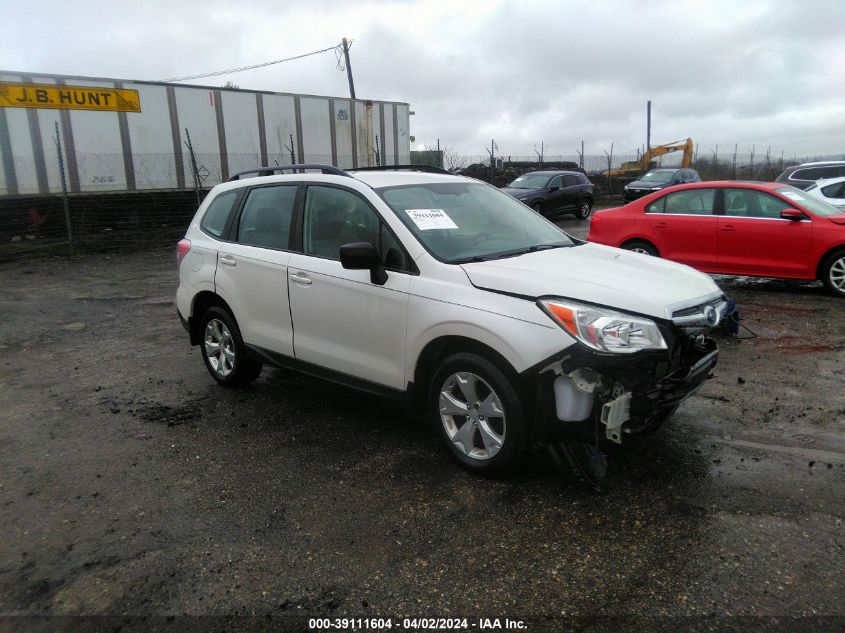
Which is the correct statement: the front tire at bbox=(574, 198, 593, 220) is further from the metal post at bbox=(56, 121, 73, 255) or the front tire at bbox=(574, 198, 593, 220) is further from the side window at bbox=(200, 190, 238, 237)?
the side window at bbox=(200, 190, 238, 237)

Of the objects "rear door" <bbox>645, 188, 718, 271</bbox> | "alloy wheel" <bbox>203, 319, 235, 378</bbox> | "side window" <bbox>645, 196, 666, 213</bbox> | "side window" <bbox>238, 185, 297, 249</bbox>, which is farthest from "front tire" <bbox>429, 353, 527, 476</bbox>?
"side window" <bbox>645, 196, 666, 213</bbox>

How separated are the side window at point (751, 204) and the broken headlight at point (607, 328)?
21.0 feet

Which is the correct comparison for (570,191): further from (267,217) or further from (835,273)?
(267,217)

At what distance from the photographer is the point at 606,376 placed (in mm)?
3295

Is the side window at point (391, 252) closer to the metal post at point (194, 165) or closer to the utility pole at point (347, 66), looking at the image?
the metal post at point (194, 165)

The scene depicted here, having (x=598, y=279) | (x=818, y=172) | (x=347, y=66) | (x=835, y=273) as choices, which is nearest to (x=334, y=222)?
(x=598, y=279)

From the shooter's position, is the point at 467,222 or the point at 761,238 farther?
the point at 761,238

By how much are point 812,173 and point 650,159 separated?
79.3 feet

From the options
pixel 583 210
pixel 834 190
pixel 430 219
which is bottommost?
pixel 583 210

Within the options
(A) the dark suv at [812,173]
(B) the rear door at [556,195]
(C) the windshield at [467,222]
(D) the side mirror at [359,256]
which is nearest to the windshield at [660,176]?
(B) the rear door at [556,195]

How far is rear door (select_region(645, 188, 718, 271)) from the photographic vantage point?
8930 millimetres

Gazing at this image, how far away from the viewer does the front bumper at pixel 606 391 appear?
3229mm

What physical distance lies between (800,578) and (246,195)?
4453 mm

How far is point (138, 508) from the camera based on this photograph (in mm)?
3537
